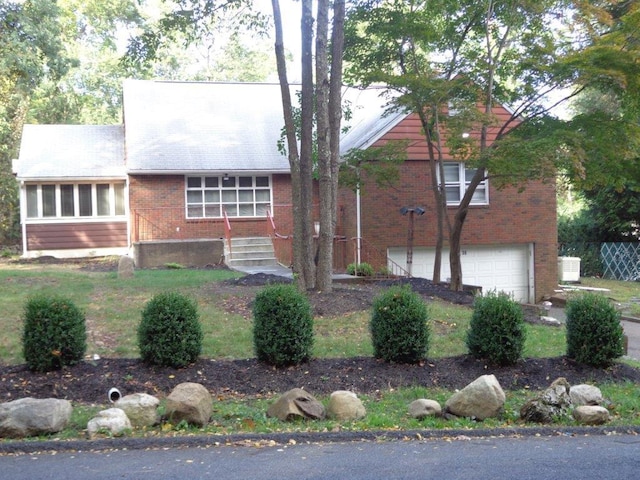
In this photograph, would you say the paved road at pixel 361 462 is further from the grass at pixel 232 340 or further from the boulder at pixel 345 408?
the boulder at pixel 345 408

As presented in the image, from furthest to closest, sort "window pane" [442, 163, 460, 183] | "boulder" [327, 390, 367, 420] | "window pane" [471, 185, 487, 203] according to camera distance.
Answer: "window pane" [471, 185, 487, 203] < "window pane" [442, 163, 460, 183] < "boulder" [327, 390, 367, 420]

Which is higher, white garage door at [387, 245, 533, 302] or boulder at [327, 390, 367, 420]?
white garage door at [387, 245, 533, 302]

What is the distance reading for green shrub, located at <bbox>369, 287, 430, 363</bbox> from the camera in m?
9.38

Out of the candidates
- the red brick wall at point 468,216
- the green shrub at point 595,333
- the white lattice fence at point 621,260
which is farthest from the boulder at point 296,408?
the white lattice fence at point 621,260

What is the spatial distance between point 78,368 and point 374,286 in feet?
28.3

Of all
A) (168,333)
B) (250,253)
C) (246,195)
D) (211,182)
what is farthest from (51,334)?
(246,195)

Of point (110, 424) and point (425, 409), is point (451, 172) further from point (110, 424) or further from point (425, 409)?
point (110, 424)

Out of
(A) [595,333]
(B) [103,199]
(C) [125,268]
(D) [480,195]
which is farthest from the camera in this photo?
(B) [103,199]

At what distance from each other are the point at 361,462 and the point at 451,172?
17.3 m

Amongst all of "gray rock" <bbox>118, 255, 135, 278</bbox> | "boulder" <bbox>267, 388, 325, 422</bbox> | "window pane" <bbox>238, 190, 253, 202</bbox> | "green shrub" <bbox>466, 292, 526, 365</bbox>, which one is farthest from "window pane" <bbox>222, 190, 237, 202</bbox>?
"boulder" <bbox>267, 388, 325, 422</bbox>

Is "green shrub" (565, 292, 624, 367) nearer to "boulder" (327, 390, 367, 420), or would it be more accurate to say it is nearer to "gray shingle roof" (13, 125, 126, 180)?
"boulder" (327, 390, 367, 420)

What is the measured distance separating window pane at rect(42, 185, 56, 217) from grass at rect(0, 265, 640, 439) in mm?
6995

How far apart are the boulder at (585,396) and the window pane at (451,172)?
14.9 m

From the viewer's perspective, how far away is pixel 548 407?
7605 millimetres
